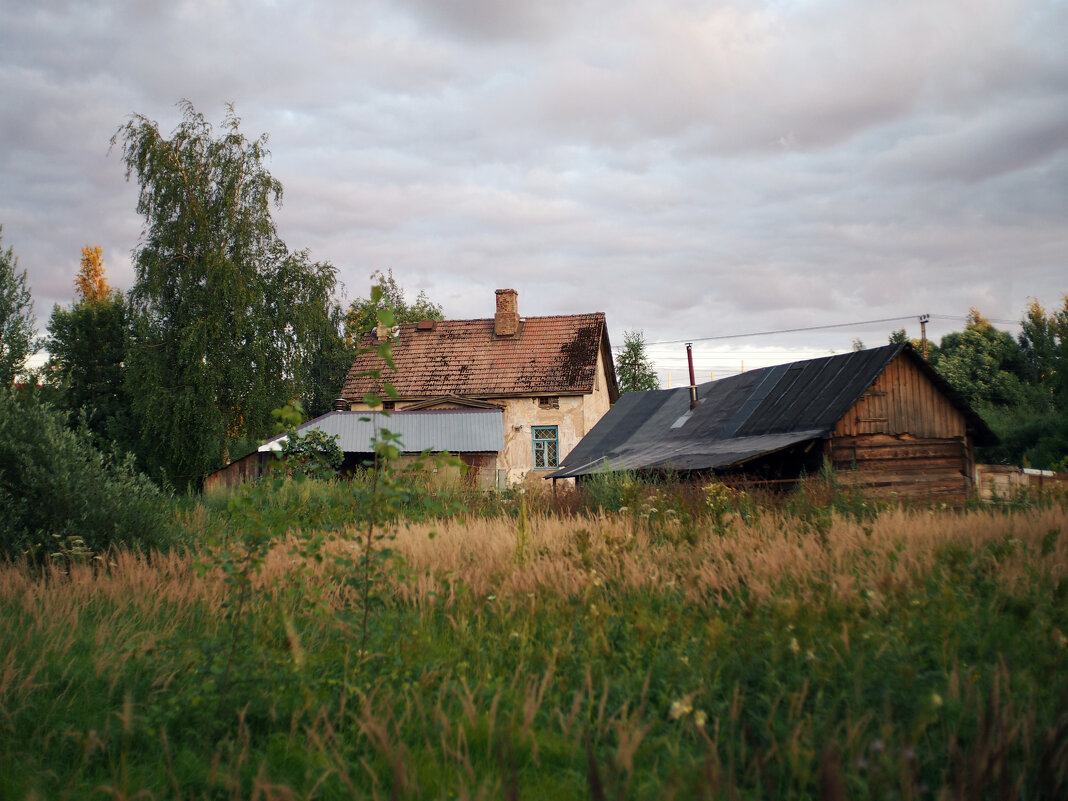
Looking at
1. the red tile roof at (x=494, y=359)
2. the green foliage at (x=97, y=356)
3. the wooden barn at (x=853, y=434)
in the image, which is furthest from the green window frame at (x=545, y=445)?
the green foliage at (x=97, y=356)

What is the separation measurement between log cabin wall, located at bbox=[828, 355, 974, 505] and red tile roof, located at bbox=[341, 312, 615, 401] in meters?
15.2

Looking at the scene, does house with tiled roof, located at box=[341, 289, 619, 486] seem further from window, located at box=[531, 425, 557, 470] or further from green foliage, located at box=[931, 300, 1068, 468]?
green foliage, located at box=[931, 300, 1068, 468]

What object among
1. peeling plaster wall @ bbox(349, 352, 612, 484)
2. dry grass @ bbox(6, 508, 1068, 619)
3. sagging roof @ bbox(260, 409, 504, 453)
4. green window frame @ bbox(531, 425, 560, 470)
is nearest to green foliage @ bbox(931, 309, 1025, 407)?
peeling plaster wall @ bbox(349, 352, 612, 484)

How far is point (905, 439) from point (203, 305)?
65.1 feet

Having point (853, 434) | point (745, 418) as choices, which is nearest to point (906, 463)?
point (853, 434)

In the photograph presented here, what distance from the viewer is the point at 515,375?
30906 millimetres

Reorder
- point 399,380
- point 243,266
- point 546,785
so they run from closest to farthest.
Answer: point 546,785
point 243,266
point 399,380

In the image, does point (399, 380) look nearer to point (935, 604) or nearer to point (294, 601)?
point (294, 601)

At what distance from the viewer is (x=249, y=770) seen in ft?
10.2

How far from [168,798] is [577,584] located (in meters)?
2.81

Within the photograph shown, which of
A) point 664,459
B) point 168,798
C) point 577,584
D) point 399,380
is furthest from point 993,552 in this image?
point 399,380

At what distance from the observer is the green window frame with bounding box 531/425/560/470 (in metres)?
30.1

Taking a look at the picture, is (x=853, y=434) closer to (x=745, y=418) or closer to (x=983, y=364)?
(x=745, y=418)

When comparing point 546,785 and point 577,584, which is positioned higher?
point 577,584
